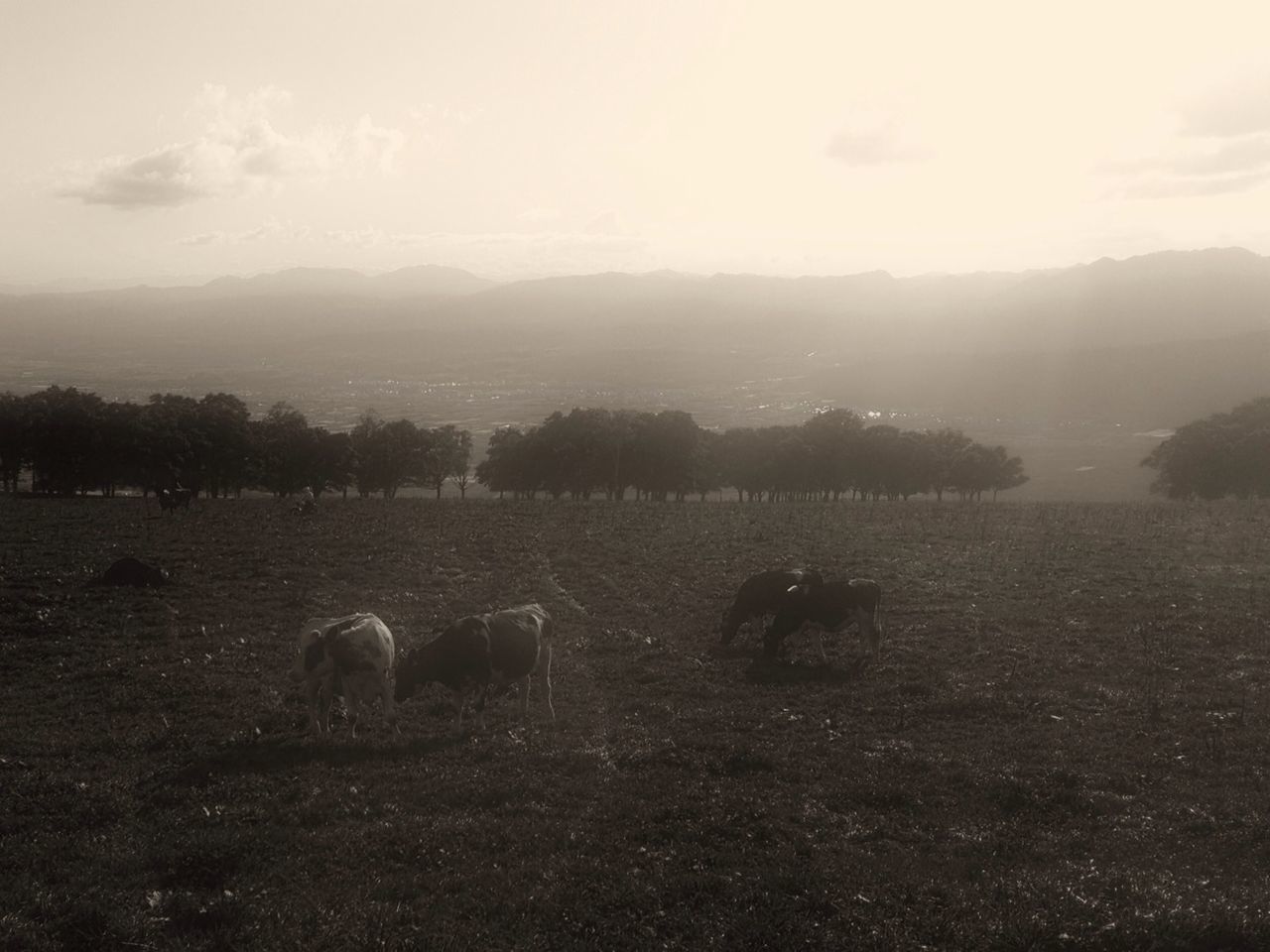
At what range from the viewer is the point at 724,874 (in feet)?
38.4

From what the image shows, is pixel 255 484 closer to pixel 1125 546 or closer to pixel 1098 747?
pixel 1125 546

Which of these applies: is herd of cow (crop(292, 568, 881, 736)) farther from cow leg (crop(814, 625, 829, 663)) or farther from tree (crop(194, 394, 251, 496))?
tree (crop(194, 394, 251, 496))

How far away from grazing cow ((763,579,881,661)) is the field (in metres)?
0.83

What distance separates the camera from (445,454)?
116250mm

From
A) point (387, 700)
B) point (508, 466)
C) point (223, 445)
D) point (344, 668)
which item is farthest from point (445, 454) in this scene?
point (387, 700)

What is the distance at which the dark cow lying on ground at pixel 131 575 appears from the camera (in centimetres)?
2953

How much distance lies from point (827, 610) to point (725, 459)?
9046cm

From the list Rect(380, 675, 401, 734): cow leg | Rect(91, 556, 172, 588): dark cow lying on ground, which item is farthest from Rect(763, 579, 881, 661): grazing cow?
Rect(91, 556, 172, 588): dark cow lying on ground

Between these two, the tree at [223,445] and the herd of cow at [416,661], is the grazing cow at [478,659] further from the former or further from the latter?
the tree at [223,445]

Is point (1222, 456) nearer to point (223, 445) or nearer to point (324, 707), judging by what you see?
point (324, 707)

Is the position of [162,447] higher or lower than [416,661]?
higher

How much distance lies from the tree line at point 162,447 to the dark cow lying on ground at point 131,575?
6375 centimetres

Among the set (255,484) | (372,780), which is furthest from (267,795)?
(255,484)

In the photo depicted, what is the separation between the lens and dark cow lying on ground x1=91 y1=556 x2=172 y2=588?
96.9 ft
